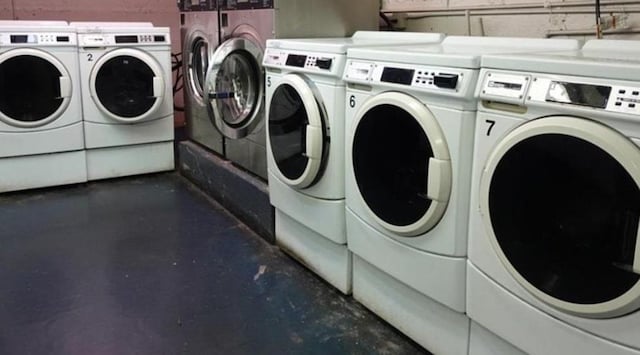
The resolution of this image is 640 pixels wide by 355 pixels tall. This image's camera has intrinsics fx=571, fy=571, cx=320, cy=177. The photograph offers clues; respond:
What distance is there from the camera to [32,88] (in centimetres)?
370

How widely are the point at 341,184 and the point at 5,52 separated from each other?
250 centimetres

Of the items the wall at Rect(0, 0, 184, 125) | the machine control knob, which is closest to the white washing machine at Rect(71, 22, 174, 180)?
the wall at Rect(0, 0, 184, 125)

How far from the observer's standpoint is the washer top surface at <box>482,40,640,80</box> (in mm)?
1292

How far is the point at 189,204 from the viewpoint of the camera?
3.65 metres

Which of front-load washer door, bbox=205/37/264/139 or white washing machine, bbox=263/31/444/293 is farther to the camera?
front-load washer door, bbox=205/37/264/139

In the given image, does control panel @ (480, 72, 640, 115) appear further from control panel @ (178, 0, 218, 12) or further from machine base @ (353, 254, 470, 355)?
control panel @ (178, 0, 218, 12)

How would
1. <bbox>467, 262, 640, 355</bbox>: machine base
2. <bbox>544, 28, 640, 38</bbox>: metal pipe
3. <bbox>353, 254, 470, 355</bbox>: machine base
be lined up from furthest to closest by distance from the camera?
<bbox>544, 28, 640, 38</bbox>: metal pipe
<bbox>353, 254, 470, 355</bbox>: machine base
<bbox>467, 262, 640, 355</bbox>: machine base

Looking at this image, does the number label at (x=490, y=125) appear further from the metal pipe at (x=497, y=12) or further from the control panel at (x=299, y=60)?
the metal pipe at (x=497, y=12)

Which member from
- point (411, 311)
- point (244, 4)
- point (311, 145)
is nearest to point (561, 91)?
point (411, 311)

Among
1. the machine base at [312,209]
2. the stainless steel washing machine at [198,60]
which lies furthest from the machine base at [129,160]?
the machine base at [312,209]

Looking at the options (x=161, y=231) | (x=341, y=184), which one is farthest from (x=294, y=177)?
(x=161, y=231)

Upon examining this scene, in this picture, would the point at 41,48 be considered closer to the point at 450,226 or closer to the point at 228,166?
the point at 228,166

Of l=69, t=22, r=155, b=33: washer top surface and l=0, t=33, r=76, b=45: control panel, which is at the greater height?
l=69, t=22, r=155, b=33: washer top surface

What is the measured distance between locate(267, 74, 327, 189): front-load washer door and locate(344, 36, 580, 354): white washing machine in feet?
0.55
